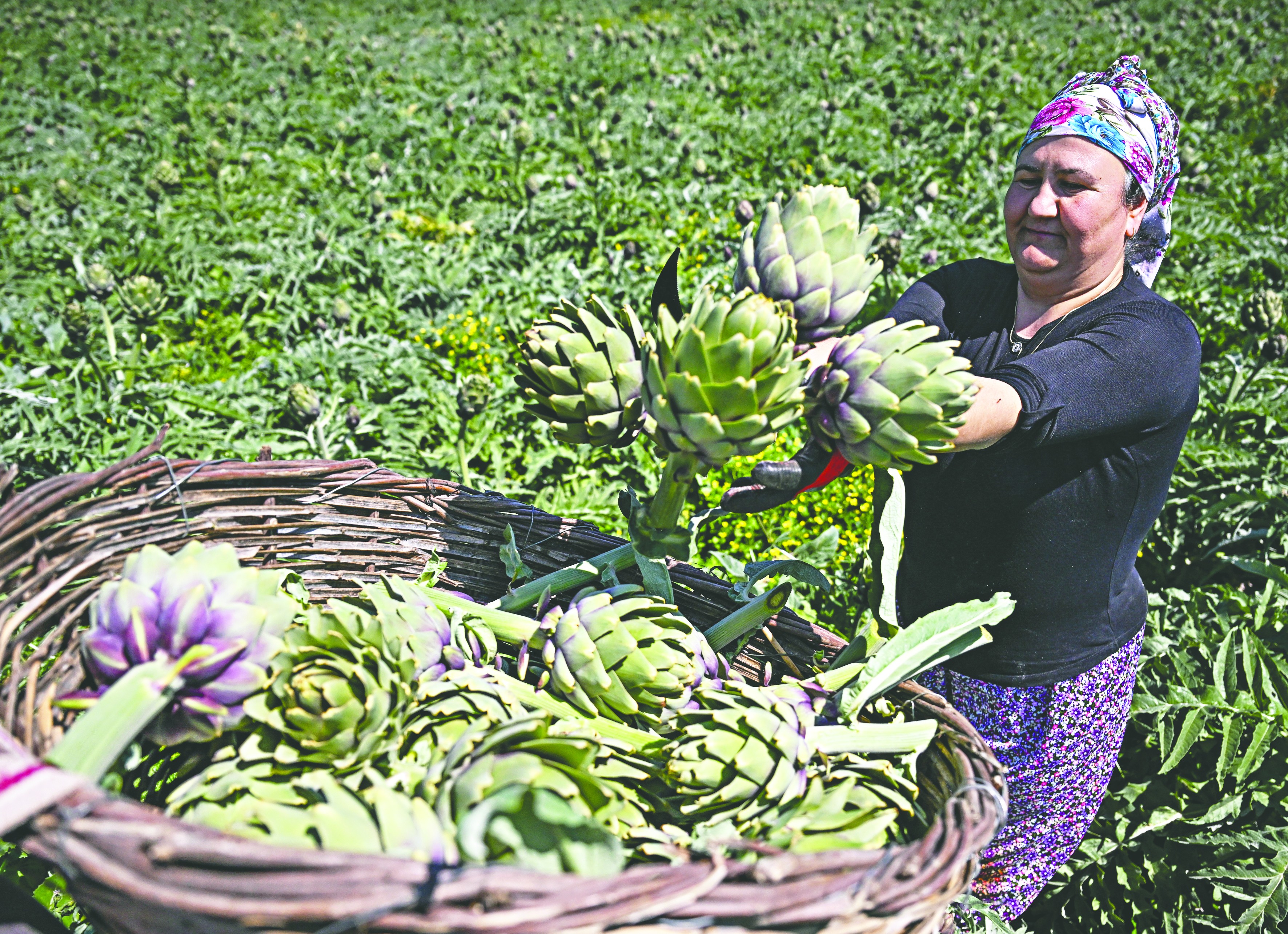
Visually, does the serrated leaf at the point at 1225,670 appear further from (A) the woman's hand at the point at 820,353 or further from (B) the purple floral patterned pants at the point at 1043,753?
(A) the woman's hand at the point at 820,353

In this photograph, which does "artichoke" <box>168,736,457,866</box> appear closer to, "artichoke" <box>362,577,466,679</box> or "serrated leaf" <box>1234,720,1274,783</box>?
"artichoke" <box>362,577,466,679</box>

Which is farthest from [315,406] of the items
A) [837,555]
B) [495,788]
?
[495,788]

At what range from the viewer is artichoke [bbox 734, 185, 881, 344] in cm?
102

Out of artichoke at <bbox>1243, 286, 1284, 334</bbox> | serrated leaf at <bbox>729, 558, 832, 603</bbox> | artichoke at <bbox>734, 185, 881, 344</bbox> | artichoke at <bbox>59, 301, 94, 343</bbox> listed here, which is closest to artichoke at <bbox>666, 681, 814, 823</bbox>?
serrated leaf at <bbox>729, 558, 832, 603</bbox>

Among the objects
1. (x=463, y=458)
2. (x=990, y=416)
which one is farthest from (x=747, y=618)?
(x=463, y=458)

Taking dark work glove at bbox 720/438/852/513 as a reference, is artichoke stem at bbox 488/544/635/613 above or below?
below

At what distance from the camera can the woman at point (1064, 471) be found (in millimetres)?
1475

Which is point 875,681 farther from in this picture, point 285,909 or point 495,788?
point 285,909

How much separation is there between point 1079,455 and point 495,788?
1180 mm

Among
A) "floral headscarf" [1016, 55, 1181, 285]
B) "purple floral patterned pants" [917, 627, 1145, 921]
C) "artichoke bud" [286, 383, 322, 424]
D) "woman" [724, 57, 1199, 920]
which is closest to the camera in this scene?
"woman" [724, 57, 1199, 920]

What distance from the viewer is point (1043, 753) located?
1.74 metres

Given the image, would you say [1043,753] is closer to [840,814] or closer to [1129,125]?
[840,814]

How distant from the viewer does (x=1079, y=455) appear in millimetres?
1527

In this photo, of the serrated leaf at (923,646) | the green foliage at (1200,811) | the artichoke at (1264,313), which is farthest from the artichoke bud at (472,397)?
the artichoke at (1264,313)
